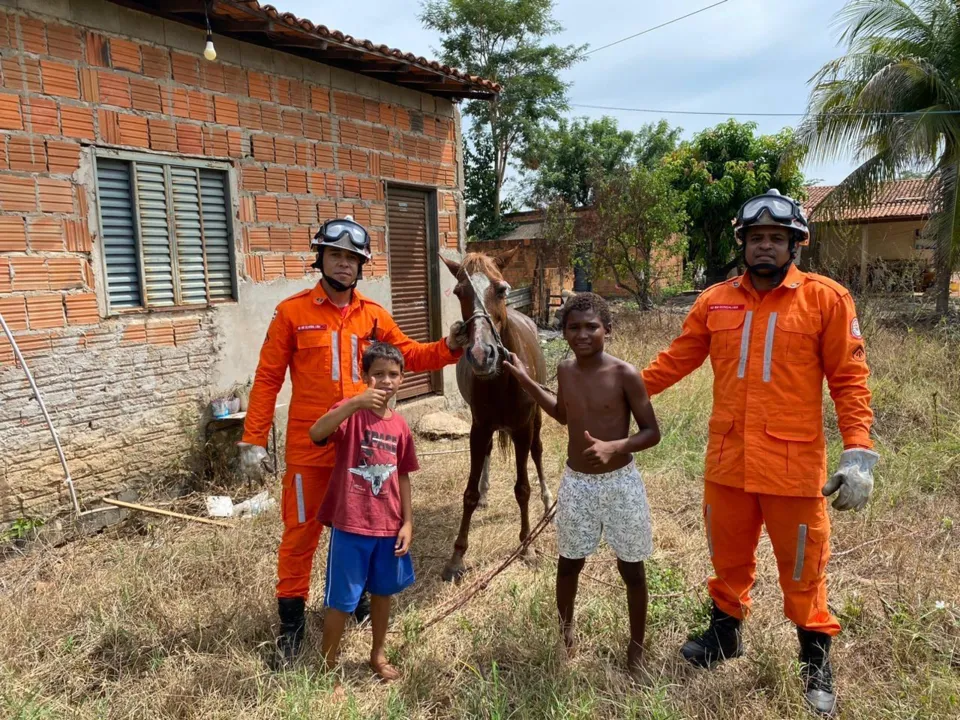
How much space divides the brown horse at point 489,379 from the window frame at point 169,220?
2.34 meters

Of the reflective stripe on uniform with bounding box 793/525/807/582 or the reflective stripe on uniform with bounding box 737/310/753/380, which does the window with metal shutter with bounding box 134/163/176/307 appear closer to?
the reflective stripe on uniform with bounding box 737/310/753/380

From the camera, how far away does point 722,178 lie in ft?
66.9

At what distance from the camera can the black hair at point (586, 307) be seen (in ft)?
8.95

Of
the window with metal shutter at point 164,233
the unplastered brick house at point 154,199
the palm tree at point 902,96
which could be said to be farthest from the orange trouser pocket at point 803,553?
the palm tree at point 902,96

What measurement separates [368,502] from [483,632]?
100cm

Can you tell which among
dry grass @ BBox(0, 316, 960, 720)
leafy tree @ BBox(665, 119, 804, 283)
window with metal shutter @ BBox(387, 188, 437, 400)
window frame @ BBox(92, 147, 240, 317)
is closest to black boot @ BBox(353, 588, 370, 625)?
dry grass @ BBox(0, 316, 960, 720)

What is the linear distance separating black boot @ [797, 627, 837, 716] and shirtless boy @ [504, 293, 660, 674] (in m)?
0.67

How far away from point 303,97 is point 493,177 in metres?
20.2

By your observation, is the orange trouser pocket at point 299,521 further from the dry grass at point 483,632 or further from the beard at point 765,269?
the beard at point 765,269

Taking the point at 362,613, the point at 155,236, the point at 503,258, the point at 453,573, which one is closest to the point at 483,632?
the point at 362,613

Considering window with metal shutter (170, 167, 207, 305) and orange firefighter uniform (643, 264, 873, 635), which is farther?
window with metal shutter (170, 167, 207, 305)

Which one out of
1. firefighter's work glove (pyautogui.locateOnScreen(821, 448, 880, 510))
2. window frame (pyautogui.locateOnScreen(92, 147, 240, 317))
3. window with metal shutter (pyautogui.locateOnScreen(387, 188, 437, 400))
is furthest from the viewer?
window with metal shutter (pyautogui.locateOnScreen(387, 188, 437, 400))

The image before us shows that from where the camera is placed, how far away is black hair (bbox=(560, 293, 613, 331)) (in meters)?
2.73

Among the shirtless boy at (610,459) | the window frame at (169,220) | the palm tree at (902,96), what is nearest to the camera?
the shirtless boy at (610,459)
